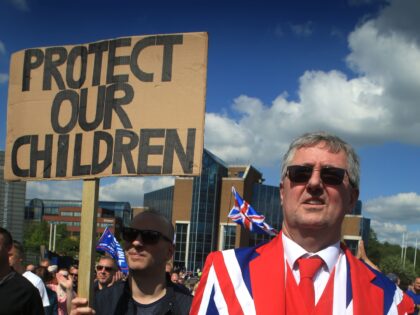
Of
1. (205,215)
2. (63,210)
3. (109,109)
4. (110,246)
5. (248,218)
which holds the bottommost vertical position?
(63,210)

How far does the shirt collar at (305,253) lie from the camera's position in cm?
224

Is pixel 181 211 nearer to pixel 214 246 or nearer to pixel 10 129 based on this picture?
pixel 214 246

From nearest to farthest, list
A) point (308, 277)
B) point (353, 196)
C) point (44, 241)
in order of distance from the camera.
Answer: point (308, 277) → point (353, 196) → point (44, 241)

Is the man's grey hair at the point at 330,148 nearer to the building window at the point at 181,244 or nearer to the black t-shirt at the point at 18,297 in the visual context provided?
the black t-shirt at the point at 18,297

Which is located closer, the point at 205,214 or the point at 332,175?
the point at 332,175

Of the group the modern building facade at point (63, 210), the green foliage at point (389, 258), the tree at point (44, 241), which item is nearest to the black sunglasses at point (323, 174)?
the green foliage at point (389, 258)

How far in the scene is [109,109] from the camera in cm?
316

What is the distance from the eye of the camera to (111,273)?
19.9 ft

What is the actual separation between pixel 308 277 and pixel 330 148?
22.4 inches

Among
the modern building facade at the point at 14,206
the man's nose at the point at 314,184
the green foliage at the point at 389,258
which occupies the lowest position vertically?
the green foliage at the point at 389,258

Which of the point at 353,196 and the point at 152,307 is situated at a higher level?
the point at 353,196

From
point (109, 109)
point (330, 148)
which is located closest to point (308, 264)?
point (330, 148)

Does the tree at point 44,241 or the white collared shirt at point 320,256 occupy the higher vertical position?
the white collared shirt at point 320,256

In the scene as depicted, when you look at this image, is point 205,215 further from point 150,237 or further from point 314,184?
point 314,184
